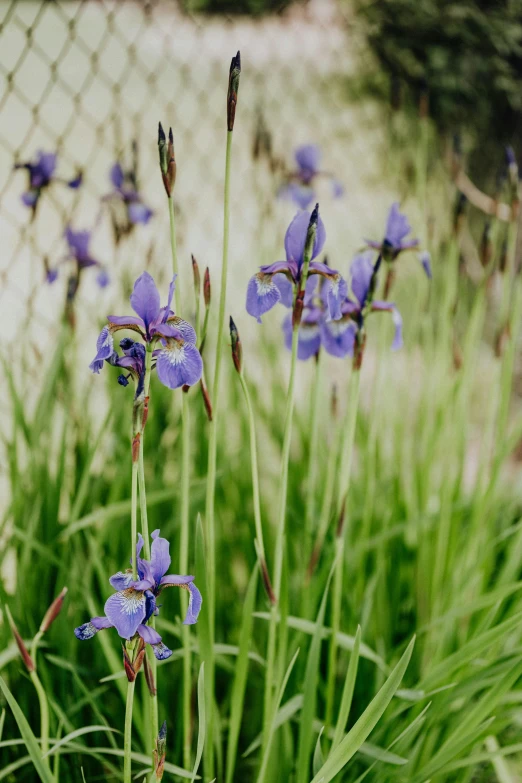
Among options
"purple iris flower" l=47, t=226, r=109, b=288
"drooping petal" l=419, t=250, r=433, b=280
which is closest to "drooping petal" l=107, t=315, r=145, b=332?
"drooping petal" l=419, t=250, r=433, b=280

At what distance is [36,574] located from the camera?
144 cm

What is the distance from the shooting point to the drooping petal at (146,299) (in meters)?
0.82

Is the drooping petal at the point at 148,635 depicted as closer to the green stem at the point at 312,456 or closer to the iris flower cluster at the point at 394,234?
the green stem at the point at 312,456

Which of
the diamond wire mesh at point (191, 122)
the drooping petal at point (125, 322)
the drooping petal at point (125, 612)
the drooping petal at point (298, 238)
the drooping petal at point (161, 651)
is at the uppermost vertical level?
the diamond wire mesh at point (191, 122)

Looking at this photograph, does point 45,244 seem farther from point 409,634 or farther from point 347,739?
point 347,739

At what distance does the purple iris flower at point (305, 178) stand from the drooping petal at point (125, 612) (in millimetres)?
1622

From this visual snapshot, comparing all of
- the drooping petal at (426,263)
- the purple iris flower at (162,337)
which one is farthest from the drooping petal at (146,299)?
the drooping petal at (426,263)

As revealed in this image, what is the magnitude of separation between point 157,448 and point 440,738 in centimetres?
88

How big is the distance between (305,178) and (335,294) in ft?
4.56

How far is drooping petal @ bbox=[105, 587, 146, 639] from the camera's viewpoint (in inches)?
29.8

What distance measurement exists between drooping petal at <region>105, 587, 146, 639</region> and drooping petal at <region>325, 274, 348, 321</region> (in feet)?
1.38

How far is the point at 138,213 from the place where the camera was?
181 cm

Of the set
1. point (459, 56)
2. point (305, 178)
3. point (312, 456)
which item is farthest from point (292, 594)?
point (459, 56)

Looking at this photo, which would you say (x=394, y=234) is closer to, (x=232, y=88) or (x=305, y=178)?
(x=232, y=88)
